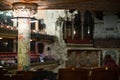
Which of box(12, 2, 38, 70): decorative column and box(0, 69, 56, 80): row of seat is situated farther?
box(12, 2, 38, 70): decorative column

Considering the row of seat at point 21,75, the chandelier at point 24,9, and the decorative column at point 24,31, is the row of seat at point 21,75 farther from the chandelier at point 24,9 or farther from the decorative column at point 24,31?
the chandelier at point 24,9

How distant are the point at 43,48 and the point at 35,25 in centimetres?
268

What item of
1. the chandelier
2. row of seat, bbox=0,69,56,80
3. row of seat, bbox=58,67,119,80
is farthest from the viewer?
the chandelier

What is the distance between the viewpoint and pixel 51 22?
29.0m

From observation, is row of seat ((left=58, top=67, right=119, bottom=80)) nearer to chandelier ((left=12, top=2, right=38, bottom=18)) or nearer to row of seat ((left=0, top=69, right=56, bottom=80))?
row of seat ((left=0, top=69, right=56, bottom=80))

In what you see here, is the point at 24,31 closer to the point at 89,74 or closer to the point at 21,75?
the point at 21,75

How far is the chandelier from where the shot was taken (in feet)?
26.5

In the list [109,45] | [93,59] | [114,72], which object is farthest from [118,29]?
[114,72]

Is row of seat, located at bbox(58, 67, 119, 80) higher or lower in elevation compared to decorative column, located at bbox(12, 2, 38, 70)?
lower

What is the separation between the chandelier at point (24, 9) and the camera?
318 inches

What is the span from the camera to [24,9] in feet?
26.4

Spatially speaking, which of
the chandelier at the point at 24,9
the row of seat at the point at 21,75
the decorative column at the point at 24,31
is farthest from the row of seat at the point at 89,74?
the chandelier at the point at 24,9

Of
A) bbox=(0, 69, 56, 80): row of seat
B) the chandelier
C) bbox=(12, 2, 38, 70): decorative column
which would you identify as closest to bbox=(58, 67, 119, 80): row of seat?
bbox=(0, 69, 56, 80): row of seat

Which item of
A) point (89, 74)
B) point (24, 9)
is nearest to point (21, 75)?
point (89, 74)
